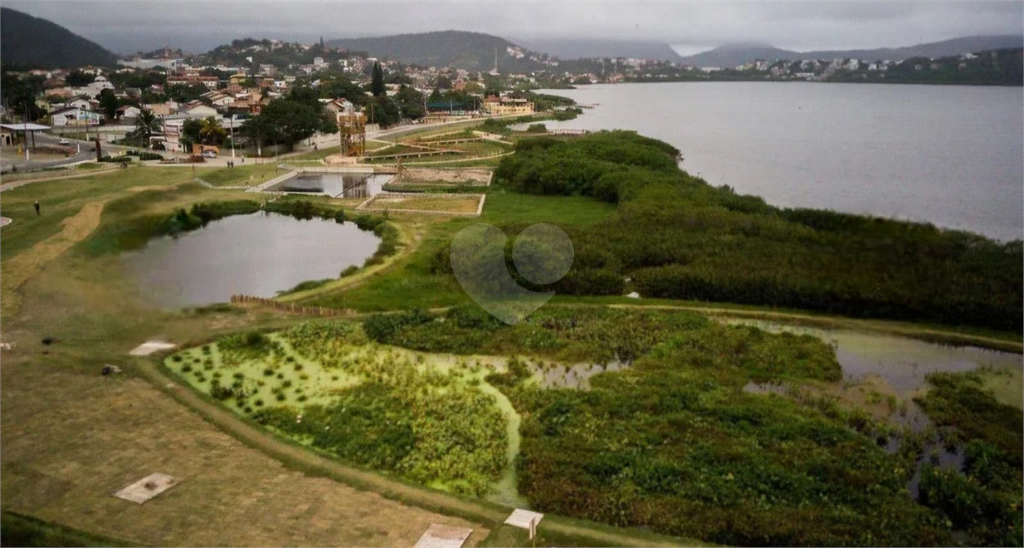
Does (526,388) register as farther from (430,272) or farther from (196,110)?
(196,110)

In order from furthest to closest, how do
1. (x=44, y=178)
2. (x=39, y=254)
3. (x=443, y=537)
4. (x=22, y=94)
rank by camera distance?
(x=22, y=94) < (x=44, y=178) < (x=39, y=254) < (x=443, y=537)

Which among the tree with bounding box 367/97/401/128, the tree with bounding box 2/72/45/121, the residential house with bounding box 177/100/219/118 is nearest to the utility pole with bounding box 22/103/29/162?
the tree with bounding box 2/72/45/121

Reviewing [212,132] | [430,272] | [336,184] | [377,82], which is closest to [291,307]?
[430,272]

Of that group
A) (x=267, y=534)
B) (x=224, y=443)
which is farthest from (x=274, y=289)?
(x=267, y=534)

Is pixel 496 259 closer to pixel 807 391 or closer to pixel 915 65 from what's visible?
pixel 807 391

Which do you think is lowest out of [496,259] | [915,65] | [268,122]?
[496,259]
